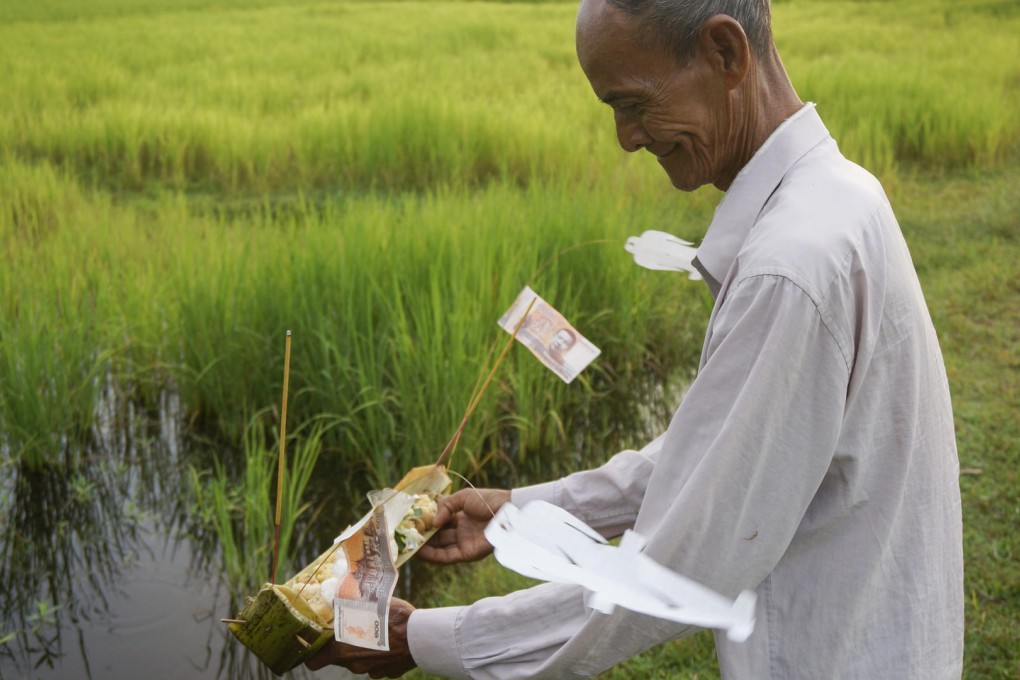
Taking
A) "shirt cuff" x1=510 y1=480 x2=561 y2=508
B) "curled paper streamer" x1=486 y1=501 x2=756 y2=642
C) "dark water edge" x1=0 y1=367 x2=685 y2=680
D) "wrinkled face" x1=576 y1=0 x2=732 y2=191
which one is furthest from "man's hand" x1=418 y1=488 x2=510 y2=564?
"dark water edge" x1=0 y1=367 x2=685 y2=680

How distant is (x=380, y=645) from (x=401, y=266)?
1995mm

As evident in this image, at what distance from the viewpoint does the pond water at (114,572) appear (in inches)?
86.7

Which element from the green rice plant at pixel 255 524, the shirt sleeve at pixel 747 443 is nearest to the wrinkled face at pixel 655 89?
the shirt sleeve at pixel 747 443

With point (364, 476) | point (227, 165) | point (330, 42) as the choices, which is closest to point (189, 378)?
point (364, 476)

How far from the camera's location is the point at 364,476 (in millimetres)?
2893

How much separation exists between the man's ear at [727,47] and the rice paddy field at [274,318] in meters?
1.35

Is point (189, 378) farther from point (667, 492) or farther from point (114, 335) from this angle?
point (667, 492)

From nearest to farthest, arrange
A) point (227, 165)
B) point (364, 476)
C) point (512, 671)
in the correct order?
point (512, 671), point (364, 476), point (227, 165)

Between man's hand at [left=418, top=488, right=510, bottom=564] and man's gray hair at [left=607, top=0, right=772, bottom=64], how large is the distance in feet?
2.28

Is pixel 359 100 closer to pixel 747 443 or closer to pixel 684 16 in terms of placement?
pixel 684 16

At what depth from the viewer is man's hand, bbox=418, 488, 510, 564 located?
140cm

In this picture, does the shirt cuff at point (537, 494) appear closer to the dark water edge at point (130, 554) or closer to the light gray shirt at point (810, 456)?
the light gray shirt at point (810, 456)

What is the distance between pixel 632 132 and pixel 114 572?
6.43ft

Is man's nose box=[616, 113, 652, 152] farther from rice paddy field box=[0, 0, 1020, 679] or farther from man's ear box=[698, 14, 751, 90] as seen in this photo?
rice paddy field box=[0, 0, 1020, 679]
